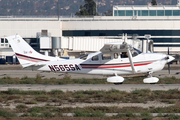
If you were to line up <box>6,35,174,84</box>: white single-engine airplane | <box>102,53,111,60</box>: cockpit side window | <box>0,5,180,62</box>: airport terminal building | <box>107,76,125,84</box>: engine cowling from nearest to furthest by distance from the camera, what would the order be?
1. <box>107,76,125,84</box>: engine cowling
2. <box>6,35,174,84</box>: white single-engine airplane
3. <box>102,53,111,60</box>: cockpit side window
4. <box>0,5,180,62</box>: airport terminal building

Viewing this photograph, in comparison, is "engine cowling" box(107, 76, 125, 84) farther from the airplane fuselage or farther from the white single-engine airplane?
the airplane fuselage

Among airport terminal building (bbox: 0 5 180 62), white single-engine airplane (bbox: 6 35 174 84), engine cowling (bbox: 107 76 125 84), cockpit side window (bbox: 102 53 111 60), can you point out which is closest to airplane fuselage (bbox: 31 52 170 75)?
white single-engine airplane (bbox: 6 35 174 84)

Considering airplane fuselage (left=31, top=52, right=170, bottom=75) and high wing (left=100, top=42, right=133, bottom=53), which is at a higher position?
high wing (left=100, top=42, right=133, bottom=53)

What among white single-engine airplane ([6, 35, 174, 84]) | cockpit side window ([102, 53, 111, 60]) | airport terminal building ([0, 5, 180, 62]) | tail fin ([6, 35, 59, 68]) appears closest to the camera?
white single-engine airplane ([6, 35, 174, 84])

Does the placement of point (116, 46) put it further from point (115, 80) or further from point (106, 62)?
point (115, 80)

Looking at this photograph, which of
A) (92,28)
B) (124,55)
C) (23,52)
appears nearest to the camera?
(124,55)

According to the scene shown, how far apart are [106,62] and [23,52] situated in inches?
235

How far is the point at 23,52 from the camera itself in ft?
70.4

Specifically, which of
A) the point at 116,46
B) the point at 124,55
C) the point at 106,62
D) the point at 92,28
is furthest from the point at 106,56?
the point at 92,28

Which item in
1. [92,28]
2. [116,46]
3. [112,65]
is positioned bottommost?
[112,65]

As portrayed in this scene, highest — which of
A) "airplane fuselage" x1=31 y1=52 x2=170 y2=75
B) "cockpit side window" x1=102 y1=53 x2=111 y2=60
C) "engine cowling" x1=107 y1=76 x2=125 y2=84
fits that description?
"cockpit side window" x1=102 y1=53 x2=111 y2=60

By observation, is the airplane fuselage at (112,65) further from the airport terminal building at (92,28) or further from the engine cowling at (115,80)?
the airport terminal building at (92,28)

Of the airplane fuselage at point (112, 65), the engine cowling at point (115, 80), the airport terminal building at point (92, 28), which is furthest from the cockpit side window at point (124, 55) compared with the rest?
the airport terminal building at point (92, 28)

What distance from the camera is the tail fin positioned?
21.2m
